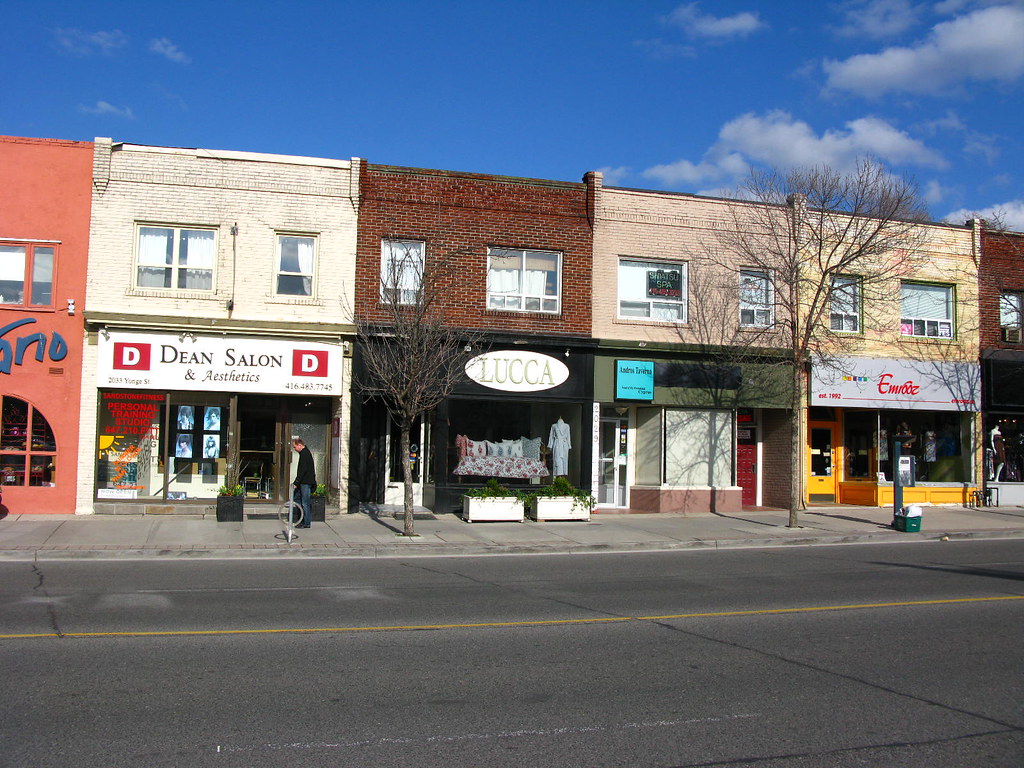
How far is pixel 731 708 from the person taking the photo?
19.9 ft

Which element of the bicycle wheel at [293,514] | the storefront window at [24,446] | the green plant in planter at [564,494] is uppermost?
the storefront window at [24,446]

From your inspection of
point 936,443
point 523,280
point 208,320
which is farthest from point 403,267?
point 936,443

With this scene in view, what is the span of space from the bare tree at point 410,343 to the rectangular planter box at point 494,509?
1.60m

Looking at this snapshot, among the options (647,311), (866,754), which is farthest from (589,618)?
(647,311)

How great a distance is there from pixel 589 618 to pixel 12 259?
14.7 metres

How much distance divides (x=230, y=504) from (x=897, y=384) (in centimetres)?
1620

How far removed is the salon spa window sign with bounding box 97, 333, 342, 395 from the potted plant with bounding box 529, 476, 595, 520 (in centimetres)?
486

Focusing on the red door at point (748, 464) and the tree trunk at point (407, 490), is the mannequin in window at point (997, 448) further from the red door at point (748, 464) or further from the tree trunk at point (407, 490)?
the tree trunk at point (407, 490)

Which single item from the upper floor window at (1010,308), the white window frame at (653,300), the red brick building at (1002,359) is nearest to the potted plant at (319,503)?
the white window frame at (653,300)

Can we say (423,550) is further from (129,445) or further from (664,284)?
(664,284)

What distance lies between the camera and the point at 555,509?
18.6 metres

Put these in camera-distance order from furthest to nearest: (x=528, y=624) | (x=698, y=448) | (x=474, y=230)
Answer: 1. (x=698, y=448)
2. (x=474, y=230)
3. (x=528, y=624)

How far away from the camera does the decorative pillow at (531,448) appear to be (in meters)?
20.1

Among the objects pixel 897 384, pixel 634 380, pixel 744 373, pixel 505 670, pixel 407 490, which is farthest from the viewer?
→ pixel 897 384
